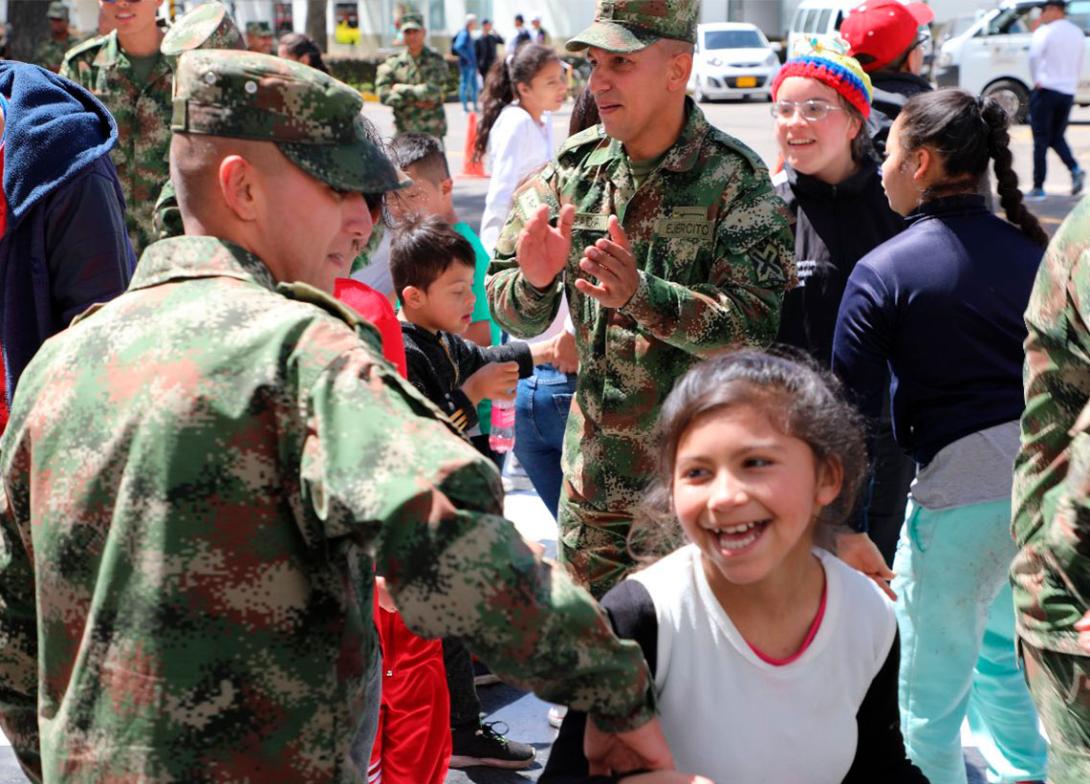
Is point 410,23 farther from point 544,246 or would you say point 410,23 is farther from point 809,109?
point 544,246

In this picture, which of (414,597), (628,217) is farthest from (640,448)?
(414,597)

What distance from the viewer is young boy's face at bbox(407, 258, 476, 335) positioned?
14.3 ft

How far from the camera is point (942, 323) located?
3.53 meters

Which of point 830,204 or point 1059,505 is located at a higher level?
point 1059,505

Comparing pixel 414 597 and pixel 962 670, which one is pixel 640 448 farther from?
pixel 414 597

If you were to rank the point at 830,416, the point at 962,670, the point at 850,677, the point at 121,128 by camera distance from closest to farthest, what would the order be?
the point at 850,677 < the point at 830,416 < the point at 962,670 < the point at 121,128

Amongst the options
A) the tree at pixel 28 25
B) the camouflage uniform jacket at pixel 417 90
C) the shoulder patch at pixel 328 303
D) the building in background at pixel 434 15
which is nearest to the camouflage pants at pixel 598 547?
the shoulder patch at pixel 328 303

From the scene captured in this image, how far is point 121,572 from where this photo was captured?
185 cm

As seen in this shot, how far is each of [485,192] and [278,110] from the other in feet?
50.7

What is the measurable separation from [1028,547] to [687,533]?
0.61 metres

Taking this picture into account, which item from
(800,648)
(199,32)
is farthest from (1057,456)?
(199,32)

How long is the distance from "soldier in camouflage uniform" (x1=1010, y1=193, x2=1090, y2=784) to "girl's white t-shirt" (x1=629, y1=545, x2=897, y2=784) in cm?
35

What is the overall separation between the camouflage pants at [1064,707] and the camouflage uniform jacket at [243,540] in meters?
0.82

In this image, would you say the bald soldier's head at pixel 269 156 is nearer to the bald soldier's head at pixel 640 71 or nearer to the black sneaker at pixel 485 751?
the bald soldier's head at pixel 640 71
